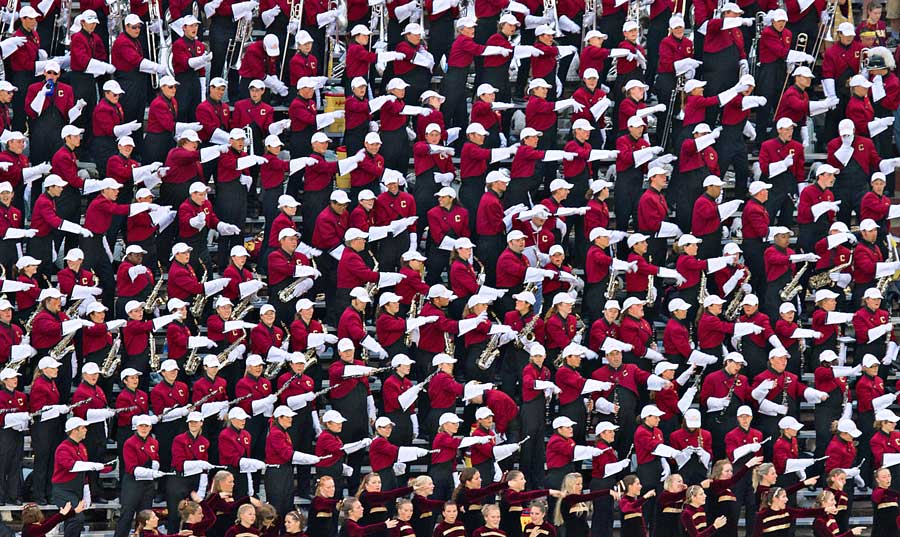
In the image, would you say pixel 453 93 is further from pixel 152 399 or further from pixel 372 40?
pixel 152 399

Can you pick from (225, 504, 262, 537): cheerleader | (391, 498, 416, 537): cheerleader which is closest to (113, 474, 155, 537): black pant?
(225, 504, 262, 537): cheerleader

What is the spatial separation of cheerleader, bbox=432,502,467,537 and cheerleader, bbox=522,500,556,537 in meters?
0.63

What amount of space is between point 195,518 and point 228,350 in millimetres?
2308

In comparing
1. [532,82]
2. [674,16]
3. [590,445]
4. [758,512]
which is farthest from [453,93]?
[758,512]

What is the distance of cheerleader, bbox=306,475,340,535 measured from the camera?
22234 mm

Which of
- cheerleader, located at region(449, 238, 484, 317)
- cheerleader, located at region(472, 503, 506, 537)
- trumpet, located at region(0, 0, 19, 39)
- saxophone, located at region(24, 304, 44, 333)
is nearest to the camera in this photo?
cheerleader, located at region(472, 503, 506, 537)

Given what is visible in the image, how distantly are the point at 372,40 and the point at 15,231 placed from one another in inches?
198

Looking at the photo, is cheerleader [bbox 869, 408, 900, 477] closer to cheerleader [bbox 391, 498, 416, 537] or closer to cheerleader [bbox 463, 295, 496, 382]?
cheerleader [bbox 463, 295, 496, 382]

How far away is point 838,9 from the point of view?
27578 millimetres

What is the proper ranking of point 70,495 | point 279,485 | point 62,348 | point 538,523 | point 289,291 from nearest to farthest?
point 538,523
point 70,495
point 279,485
point 62,348
point 289,291

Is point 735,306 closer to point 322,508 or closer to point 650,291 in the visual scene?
point 650,291

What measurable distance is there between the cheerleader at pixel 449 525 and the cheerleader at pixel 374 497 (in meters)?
0.59

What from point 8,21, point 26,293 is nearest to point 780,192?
point 26,293

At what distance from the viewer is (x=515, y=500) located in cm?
2244
